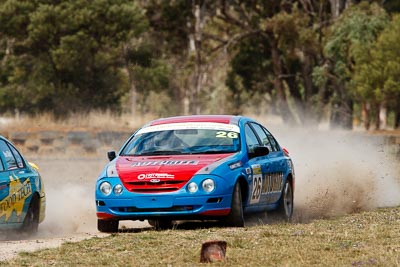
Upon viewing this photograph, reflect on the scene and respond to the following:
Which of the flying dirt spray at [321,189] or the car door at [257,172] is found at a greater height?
the car door at [257,172]

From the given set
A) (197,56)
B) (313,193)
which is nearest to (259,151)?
(313,193)

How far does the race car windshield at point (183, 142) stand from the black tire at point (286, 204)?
1300mm

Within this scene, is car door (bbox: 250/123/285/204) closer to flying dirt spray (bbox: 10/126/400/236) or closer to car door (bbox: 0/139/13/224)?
flying dirt spray (bbox: 10/126/400/236)

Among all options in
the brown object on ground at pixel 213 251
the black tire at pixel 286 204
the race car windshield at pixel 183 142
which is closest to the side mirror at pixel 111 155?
the race car windshield at pixel 183 142

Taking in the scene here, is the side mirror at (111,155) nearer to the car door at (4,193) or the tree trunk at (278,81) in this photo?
the car door at (4,193)

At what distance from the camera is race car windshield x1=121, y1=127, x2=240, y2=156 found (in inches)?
511

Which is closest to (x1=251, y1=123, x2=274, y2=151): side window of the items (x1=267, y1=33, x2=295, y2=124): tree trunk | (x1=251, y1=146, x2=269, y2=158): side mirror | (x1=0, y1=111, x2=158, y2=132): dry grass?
(x1=251, y1=146, x2=269, y2=158): side mirror

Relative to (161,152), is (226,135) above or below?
above

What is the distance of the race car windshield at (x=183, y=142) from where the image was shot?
13.0 m

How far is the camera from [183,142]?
1316 cm

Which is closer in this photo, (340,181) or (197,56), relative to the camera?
(340,181)

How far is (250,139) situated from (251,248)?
388 cm

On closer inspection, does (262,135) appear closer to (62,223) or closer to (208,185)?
(208,185)

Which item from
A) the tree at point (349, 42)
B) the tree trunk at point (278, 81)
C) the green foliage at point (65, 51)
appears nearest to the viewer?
the green foliage at point (65, 51)
